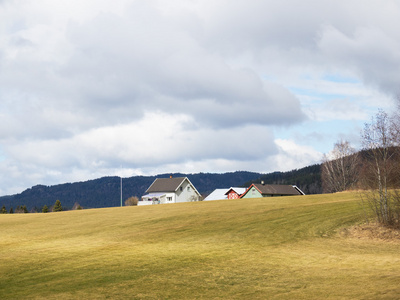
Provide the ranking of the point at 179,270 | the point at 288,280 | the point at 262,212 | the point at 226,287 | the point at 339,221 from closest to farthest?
the point at 226,287 → the point at 288,280 → the point at 179,270 → the point at 339,221 → the point at 262,212

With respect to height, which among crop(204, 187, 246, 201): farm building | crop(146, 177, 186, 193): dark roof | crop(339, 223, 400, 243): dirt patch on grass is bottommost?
crop(339, 223, 400, 243): dirt patch on grass

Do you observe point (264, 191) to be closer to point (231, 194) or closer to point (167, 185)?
point (231, 194)

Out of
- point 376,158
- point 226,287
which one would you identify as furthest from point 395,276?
point 376,158

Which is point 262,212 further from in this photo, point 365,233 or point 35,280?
point 35,280

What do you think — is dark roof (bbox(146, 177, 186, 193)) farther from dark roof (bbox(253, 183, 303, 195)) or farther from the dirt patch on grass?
the dirt patch on grass

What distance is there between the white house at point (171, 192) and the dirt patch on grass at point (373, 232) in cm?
8737

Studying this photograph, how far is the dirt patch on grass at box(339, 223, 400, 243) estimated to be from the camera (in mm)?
31578

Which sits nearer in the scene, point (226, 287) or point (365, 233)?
point (226, 287)

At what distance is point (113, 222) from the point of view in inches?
1784

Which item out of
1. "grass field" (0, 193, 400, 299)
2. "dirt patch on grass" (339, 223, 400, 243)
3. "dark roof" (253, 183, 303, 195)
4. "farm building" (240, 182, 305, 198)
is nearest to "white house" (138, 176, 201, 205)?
"farm building" (240, 182, 305, 198)

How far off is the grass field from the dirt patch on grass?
687 millimetres

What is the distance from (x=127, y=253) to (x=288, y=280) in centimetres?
1152

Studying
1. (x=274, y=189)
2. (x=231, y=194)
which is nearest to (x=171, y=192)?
(x=231, y=194)

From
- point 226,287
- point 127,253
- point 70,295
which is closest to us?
point 70,295
